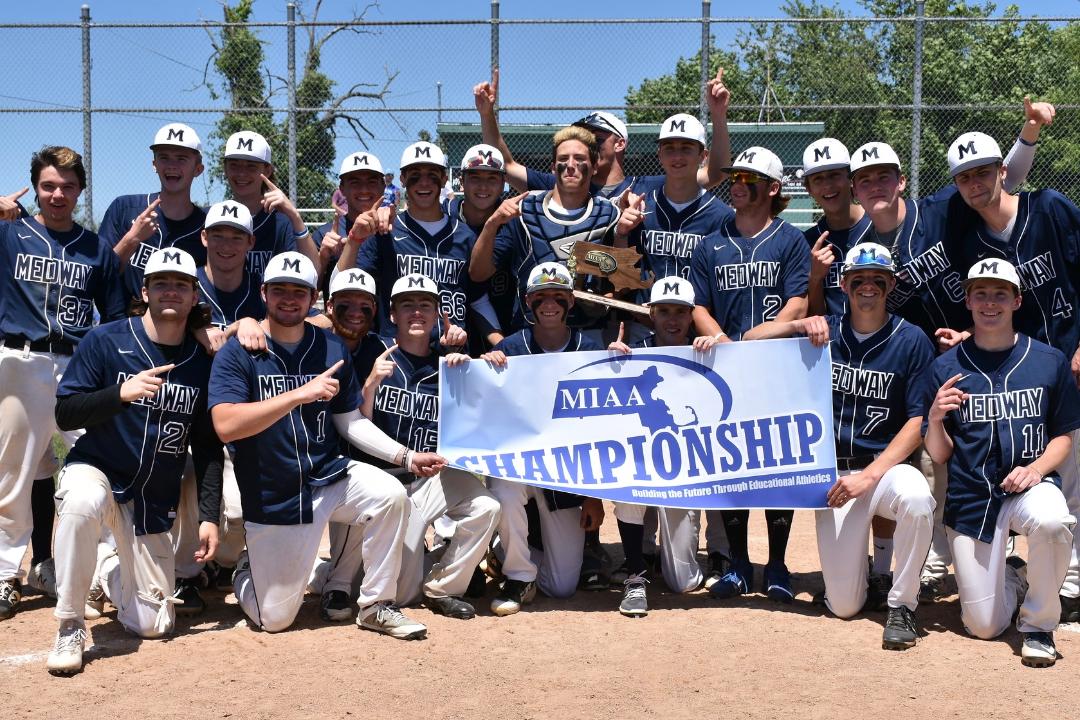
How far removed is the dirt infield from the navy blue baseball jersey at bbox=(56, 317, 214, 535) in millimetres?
840

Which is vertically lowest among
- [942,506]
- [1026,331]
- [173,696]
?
[173,696]

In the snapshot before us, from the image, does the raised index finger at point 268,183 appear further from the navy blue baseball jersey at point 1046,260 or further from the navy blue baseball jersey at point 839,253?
the navy blue baseball jersey at point 1046,260

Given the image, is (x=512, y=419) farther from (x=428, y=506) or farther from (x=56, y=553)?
(x=56, y=553)

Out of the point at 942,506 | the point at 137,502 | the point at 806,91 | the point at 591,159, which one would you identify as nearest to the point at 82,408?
the point at 137,502

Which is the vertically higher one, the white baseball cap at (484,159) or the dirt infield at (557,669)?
the white baseball cap at (484,159)

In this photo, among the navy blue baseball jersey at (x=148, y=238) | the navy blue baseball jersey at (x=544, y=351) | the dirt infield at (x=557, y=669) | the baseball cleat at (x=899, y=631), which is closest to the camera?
the dirt infield at (x=557, y=669)

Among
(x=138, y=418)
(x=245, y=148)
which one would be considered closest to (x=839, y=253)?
(x=245, y=148)

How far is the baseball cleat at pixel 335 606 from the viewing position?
6.23 metres

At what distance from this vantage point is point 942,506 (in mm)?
7000

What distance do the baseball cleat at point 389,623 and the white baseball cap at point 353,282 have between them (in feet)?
6.07

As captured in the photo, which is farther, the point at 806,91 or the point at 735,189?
the point at 806,91

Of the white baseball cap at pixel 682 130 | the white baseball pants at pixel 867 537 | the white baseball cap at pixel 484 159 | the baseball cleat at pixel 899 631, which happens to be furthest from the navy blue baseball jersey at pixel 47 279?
the baseball cleat at pixel 899 631

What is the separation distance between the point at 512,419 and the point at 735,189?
200cm

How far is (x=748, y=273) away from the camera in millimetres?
6621
